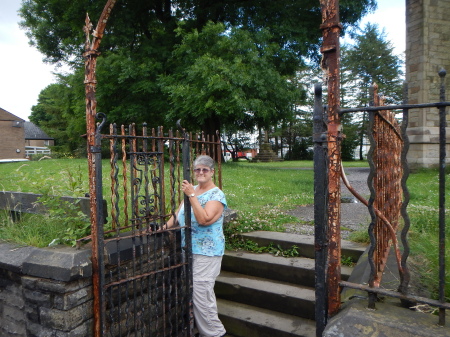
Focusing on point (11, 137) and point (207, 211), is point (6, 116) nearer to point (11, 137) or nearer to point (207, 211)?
point (11, 137)

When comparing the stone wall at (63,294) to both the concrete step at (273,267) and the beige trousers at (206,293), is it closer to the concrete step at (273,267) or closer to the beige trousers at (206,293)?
the beige trousers at (206,293)

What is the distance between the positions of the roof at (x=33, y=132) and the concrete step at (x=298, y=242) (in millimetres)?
57969

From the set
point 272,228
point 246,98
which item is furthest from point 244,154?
point 272,228

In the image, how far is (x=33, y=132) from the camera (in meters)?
55.3

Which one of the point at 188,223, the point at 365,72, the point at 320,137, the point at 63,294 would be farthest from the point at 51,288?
the point at 365,72

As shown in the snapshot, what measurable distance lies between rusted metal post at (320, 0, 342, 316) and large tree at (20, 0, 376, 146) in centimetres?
1075

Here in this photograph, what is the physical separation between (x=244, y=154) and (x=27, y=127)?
36786 mm

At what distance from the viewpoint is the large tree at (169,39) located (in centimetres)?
1404

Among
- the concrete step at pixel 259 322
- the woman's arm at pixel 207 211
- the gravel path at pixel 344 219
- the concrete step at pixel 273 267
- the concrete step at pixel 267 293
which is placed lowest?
the concrete step at pixel 259 322

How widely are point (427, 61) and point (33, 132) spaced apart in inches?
2215

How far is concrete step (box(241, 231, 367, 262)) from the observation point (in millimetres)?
4078

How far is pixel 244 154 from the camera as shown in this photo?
38.8 metres

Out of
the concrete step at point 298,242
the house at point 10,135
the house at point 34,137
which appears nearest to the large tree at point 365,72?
the concrete step at point 298,242

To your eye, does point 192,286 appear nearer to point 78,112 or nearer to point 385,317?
point 385,317
